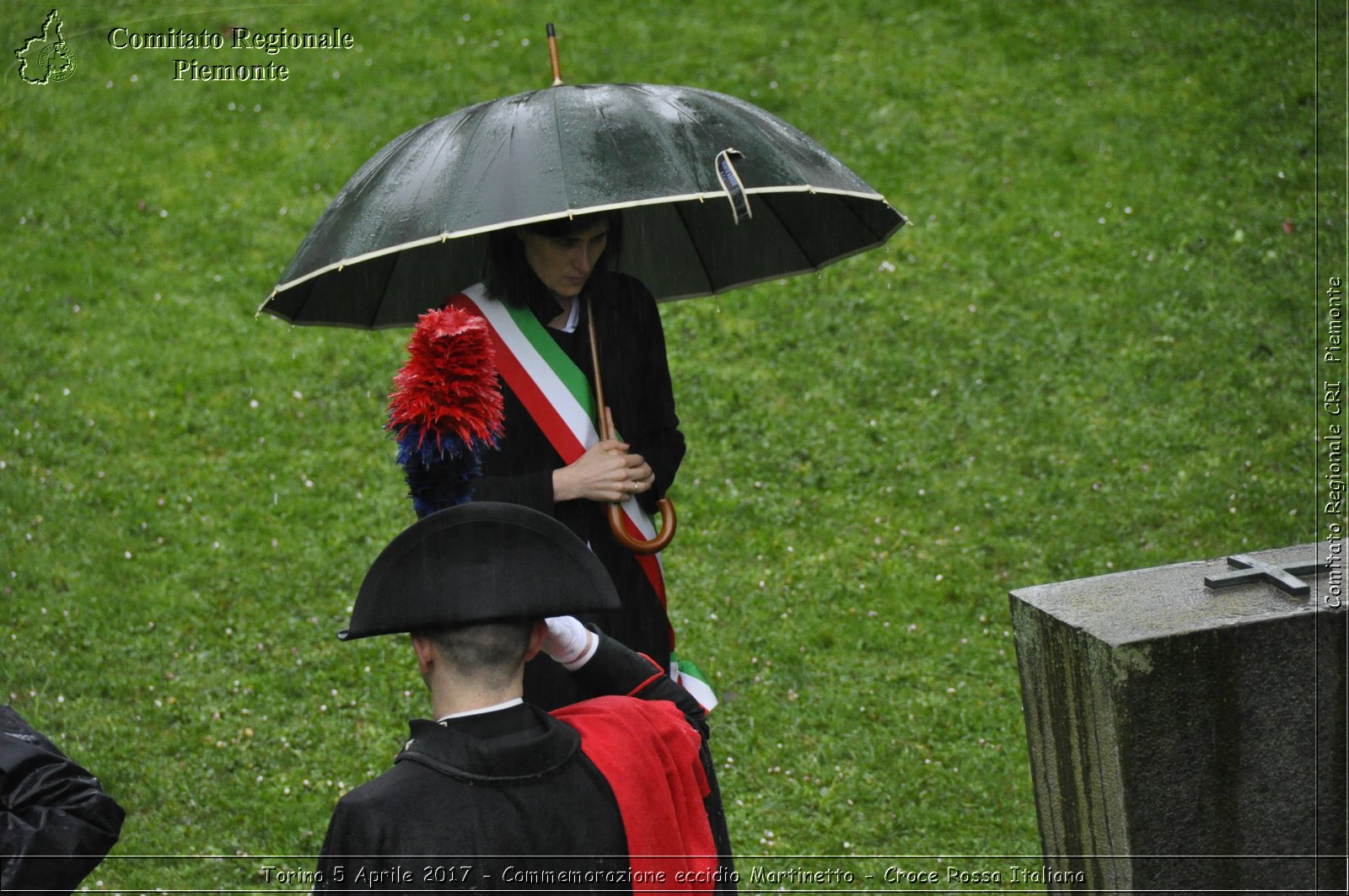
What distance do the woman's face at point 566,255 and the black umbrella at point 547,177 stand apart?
269 mm

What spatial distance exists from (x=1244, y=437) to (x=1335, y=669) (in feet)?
14.6

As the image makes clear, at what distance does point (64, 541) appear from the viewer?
7688 millimetres

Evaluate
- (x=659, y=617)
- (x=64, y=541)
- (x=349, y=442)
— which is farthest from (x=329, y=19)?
(x=659, y=617)

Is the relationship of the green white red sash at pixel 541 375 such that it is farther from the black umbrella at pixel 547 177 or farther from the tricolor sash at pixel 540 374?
the black umbrella at pixel 547 177

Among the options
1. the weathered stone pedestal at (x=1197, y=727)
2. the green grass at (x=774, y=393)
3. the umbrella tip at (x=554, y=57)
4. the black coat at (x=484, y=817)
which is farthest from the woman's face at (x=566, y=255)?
the green grass at (x=774, y=393)

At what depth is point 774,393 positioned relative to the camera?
8.78 m

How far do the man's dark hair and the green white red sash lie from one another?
4.11 feet

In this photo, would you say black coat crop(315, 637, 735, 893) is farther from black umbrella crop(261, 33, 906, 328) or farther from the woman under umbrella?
black umbrella crop(261, 33, 906, 328)

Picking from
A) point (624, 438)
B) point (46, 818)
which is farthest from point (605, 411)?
point (46, 818)

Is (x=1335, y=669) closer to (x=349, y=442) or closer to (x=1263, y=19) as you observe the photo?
(x=349, y=442)

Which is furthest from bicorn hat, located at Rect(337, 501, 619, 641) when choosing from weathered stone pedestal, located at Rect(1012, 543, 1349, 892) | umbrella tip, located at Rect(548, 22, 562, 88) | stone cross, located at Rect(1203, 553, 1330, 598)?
stone cross, located at Rect(1203, 553, 1330, 598)

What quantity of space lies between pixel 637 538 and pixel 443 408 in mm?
950

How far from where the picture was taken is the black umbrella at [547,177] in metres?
3.39

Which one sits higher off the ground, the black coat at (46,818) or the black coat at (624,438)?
the black coat at (624,438)
